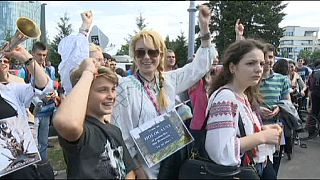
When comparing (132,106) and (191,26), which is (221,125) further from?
(191,26)

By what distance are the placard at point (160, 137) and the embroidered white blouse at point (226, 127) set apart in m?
0.16

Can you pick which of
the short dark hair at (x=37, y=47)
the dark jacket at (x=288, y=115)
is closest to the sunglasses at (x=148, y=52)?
the dark jacket at (x=288, y=115)

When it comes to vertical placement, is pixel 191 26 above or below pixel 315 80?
above

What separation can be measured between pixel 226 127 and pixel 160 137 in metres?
0.31

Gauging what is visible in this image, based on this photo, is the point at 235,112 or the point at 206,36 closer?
the point at 235,112

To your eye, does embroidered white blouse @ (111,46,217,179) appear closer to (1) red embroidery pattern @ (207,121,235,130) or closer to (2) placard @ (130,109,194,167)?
(2) placard @ (130,109,194,167)

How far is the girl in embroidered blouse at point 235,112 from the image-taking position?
181 centimetres

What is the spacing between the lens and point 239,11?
34031 millimetres

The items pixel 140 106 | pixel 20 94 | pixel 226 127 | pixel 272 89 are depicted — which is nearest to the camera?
pixel 226 127

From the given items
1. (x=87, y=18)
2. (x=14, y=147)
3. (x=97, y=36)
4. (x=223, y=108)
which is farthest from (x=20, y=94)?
(x=223, y=108)

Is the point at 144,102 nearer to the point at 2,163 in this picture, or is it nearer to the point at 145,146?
the point at 145,146

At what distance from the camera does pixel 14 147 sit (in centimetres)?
235

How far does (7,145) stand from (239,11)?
33.3 metres

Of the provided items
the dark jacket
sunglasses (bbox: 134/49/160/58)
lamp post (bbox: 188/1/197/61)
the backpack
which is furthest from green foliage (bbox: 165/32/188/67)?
sunglasses (bbox: 134/49/160/58)
